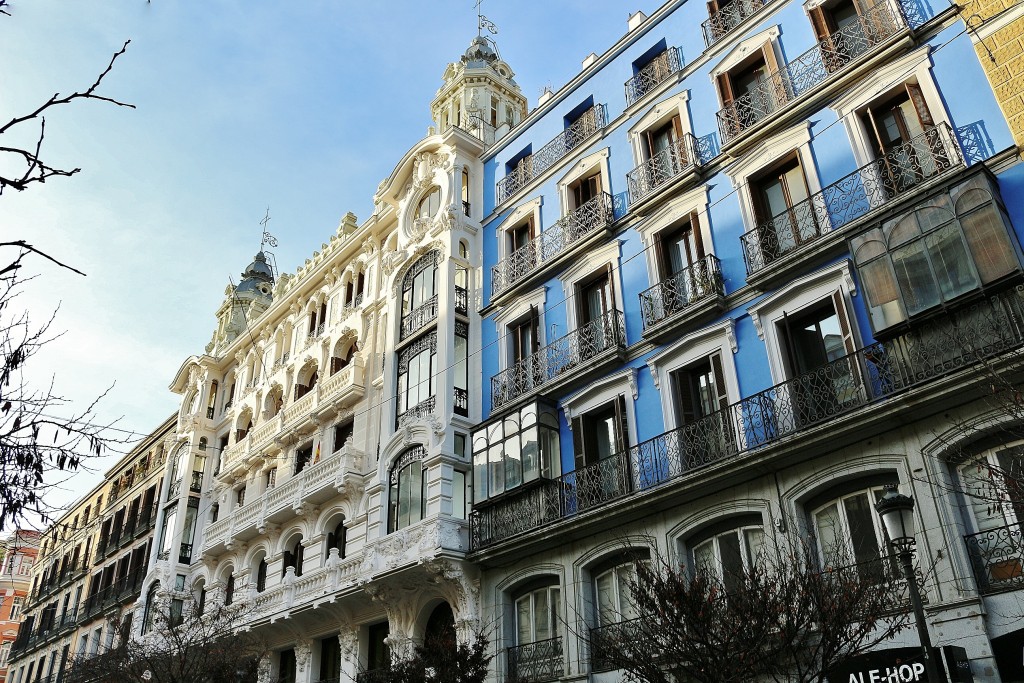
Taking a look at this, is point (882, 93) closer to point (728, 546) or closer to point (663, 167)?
point (663, 167)

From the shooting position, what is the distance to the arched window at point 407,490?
21.0 meters

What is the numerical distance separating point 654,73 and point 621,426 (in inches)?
360

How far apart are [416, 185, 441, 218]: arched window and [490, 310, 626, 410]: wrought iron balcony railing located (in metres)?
6.60

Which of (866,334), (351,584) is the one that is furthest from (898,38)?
(351,584)

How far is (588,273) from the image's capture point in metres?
20.0

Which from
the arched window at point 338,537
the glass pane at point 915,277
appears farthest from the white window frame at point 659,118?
the arched window at point 338,537

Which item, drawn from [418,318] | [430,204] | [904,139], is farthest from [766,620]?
[430,204]

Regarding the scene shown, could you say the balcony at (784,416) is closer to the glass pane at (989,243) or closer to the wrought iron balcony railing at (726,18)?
the glass pane at (989,243)

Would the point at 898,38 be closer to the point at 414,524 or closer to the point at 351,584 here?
the point at 414,524

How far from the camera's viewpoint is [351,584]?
825 inches

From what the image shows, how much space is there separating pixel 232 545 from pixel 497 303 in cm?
1383

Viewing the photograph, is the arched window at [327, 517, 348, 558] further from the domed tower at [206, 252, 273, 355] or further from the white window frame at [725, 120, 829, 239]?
the domed tower at [206, 252, 273, 355]

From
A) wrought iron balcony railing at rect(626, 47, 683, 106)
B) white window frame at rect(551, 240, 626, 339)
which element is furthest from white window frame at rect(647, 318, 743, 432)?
wrought iron balcony railing at rect(626, 47, 683, 106)

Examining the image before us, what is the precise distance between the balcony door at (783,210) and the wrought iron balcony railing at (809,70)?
126 cm
